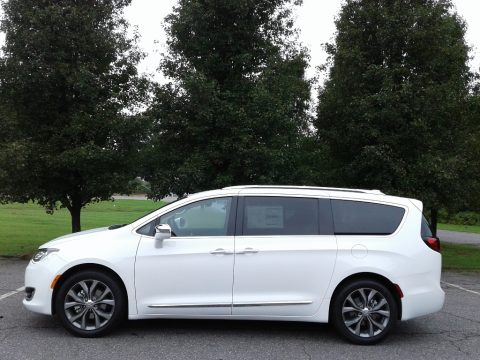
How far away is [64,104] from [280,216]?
27.6ft

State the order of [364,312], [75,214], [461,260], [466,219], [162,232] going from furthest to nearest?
[466,219] → [461,260] → [75,214] → [364,312] → [162,232]

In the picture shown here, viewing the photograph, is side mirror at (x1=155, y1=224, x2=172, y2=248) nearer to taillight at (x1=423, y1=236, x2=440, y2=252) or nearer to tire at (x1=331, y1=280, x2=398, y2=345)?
tire at (x1=331, y1=280, x2=398, y2=345)

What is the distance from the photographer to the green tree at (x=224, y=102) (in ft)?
39.4

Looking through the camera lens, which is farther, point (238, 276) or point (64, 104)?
point (64, 104)

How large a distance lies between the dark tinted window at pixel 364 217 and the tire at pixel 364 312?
594 millimetres

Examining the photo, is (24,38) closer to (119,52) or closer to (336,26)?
(119,52)

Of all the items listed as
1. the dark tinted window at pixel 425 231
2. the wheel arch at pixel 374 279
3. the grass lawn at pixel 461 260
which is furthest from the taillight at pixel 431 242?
the grass lawn at pixel 461 260

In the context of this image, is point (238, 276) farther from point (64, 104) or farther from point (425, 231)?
point (64, 104)

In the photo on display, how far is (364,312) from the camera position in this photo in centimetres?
575

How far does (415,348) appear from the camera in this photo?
18.5 feet

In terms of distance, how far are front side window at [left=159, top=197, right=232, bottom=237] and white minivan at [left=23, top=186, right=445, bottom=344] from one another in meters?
0.02

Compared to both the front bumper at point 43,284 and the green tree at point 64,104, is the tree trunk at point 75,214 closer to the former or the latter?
the green tree at point 64,104

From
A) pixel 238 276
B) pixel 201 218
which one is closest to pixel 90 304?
pixel 201 218

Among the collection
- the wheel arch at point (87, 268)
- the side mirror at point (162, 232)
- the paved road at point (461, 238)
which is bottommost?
the paved road at point (461, 238)
